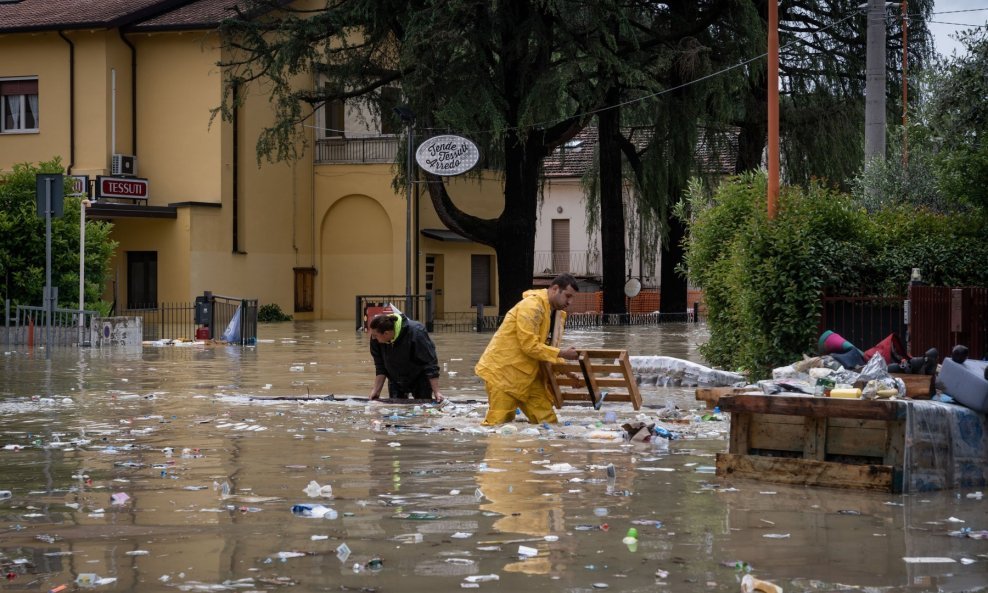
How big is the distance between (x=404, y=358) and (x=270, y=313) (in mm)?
29757

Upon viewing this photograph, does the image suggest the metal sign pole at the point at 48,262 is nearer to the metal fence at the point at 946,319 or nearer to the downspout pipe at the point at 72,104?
the metal fence at the point at 946,319

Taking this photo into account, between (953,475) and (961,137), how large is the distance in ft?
35.9

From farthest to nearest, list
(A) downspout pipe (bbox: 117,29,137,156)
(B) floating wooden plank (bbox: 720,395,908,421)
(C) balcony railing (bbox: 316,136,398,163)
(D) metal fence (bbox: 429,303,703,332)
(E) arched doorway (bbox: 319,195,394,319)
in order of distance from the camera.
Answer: (E) arched doorway (bbox: 319,195,394,319) < (C) balcony railing (bbox: 316,136,398,163) < (A) downspout pipe (bbox: 117,29,137,156) < (D) metal fence (bbox: 429,303,703,332) < (B) floating wooden plank (bbox: 720,395,908,421)

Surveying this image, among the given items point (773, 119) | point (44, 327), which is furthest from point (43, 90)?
point (773, 119)

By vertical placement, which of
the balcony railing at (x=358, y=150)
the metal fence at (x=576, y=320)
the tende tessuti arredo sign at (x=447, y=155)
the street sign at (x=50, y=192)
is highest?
the balcony railing at (x=358, y=150)

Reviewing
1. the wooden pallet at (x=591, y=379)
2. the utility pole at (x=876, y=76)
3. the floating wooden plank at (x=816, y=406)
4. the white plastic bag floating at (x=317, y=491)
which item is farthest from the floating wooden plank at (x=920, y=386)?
the utility pole at (x=876, y=76)

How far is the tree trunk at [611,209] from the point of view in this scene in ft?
132

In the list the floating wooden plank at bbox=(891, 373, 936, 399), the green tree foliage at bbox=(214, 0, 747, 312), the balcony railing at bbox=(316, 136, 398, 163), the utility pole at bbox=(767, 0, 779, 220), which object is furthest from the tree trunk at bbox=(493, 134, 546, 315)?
the floating wooden plank at bbox=(891, 373, 936, 399)

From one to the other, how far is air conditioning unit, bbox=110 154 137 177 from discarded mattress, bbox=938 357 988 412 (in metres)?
33.7

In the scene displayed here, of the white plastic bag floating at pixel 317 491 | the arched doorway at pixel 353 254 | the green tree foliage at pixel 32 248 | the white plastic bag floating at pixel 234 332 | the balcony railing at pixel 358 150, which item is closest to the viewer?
the white plastic bag floating at pixel 317 491

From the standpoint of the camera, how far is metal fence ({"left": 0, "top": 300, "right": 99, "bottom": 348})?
28.0m

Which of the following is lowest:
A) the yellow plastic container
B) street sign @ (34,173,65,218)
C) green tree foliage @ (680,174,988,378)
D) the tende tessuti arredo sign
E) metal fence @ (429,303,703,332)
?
metal fence @ (429,303,703,332)

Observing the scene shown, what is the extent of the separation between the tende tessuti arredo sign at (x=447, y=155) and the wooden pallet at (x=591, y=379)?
19593mm

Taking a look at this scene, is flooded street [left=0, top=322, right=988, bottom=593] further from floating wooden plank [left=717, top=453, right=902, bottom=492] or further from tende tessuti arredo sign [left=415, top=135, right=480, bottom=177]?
tende tessuti arredo sign [left=415, top=135, right=480, bottom=177]
